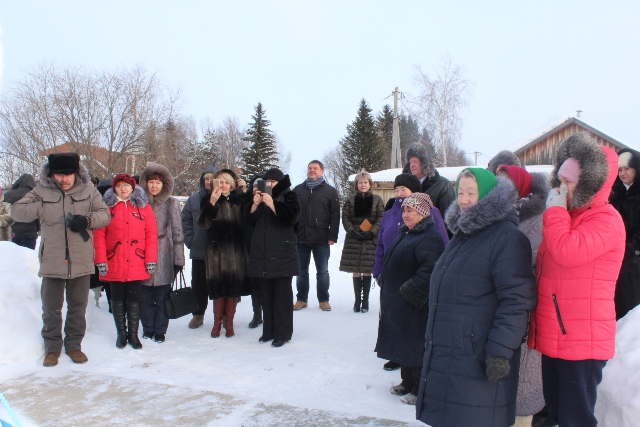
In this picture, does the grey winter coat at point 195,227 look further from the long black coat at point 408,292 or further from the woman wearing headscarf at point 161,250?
the long black coat at point 408,292

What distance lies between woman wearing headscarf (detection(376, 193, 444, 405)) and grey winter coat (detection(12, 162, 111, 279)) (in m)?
2.86

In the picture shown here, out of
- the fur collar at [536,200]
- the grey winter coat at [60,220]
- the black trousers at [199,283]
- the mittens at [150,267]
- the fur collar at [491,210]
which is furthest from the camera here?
the black trousers at [199,283]

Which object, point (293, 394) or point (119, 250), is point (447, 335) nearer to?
point (293, 394)

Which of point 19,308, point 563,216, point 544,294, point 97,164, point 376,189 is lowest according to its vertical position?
point 19,308

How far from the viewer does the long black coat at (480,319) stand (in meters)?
2.53

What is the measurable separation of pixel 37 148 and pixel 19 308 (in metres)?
21.8

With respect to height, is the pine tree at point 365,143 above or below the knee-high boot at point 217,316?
above

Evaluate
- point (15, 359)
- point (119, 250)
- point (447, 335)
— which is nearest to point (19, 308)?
point (15, 359)

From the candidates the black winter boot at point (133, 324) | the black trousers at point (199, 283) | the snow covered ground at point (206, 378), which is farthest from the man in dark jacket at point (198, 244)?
the black winter boot at point (133, 324)

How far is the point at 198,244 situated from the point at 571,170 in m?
4.54

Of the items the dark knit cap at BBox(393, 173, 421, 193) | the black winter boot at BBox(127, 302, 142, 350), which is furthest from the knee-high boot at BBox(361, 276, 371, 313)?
the black winter boot at BBox(127, 302, 142, 350)

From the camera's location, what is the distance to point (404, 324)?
154 inches

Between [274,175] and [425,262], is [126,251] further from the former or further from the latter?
[425,262]

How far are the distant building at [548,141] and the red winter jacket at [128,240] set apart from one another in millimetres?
19511
